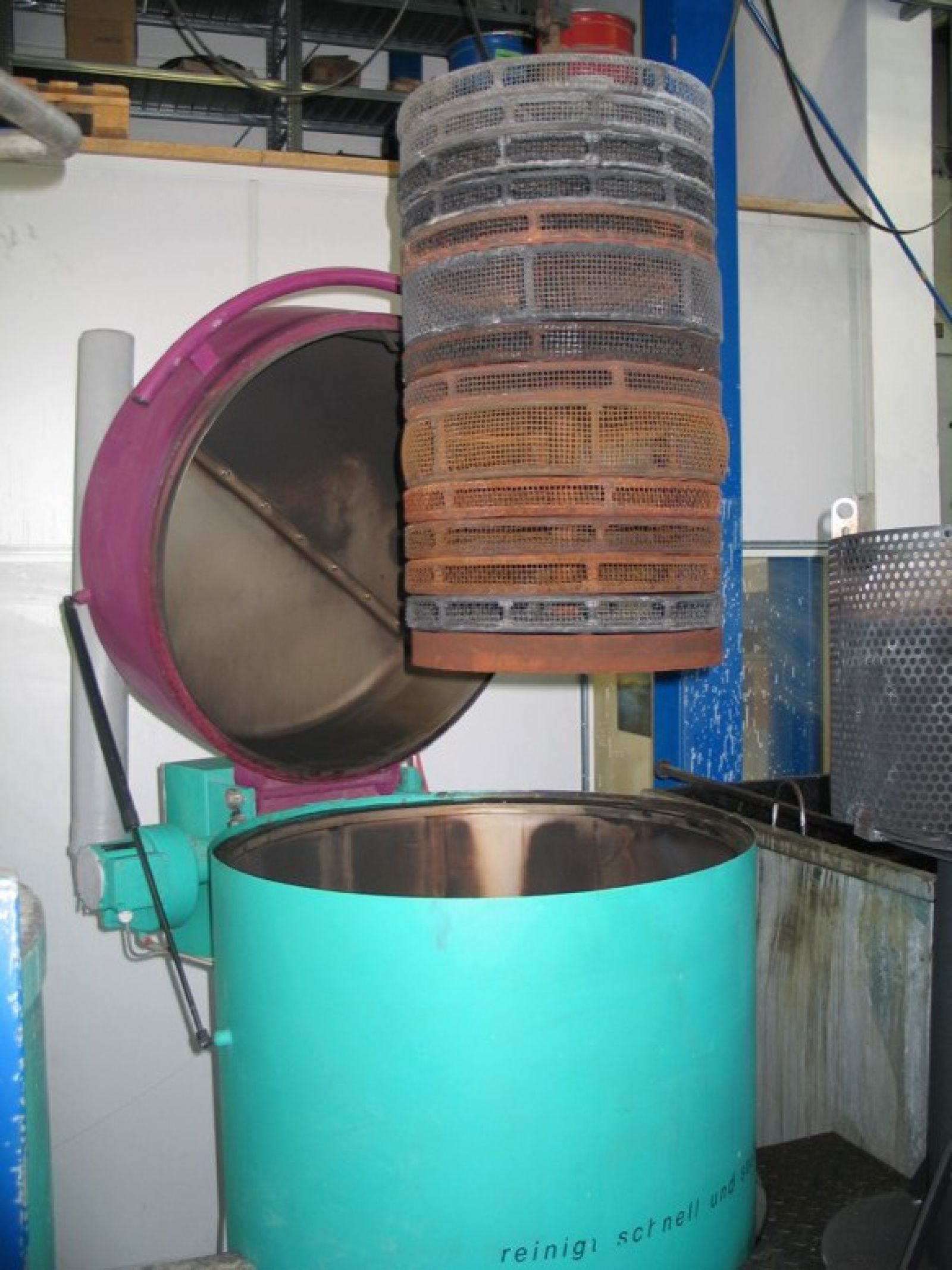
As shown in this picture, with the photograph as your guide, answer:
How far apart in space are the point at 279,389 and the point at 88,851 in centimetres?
80

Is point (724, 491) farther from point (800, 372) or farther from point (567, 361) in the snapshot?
point (567, 361)

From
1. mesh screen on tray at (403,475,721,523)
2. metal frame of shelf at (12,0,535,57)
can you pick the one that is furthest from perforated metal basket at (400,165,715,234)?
metal frame of shelf at (12,0,535,57)

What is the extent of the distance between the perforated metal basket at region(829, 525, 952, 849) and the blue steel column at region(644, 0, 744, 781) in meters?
1.33

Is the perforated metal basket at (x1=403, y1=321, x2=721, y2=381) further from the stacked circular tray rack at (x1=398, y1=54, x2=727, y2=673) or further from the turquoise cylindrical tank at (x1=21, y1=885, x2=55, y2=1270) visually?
the turquoise cylindrical tank at (x1=21, y1=885, x2=55, y2=1270)

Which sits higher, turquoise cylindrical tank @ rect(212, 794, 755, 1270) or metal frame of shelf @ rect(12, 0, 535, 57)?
metal frame of shelf @ rect(12, 0, 535, 57)

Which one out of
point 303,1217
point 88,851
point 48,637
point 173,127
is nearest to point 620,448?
point 303,1217

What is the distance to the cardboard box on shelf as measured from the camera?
10.9ft

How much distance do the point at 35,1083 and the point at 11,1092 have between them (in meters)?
0.07

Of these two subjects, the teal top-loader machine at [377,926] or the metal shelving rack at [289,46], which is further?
the metal shelving rack at [289,46]

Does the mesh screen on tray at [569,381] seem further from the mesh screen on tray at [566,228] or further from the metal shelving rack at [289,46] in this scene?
the metal shelving rack at [289,46]

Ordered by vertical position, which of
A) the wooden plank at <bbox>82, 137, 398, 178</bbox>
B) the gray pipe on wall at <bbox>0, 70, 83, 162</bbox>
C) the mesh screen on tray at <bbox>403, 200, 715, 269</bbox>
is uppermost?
the wooden plank at <bbox>82, 137, 398, 178</bbox>

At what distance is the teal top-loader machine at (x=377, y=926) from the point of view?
1092 mm

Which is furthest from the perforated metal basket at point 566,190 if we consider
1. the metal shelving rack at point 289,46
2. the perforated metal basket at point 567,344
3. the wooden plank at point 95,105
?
the metal shelving rack at point 289,46

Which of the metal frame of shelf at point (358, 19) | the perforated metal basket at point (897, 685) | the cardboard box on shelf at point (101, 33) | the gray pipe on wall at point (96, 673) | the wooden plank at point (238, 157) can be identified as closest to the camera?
the perforated metal basket at point (897, 685)
